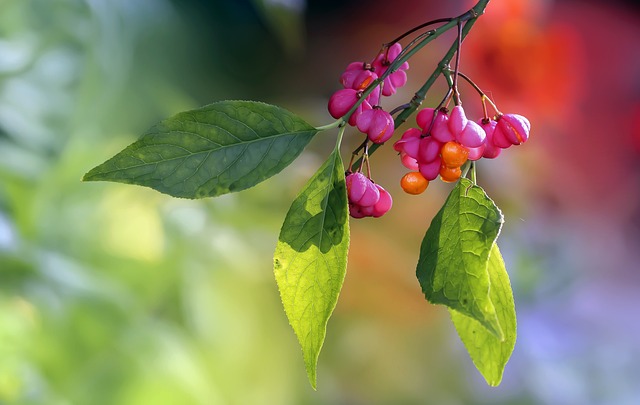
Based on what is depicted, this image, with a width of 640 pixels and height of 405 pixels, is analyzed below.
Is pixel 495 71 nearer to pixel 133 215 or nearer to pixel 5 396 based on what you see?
pixel 133 215

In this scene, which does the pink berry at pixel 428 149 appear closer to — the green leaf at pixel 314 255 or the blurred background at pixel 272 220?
the green leaf at pixel 314 255

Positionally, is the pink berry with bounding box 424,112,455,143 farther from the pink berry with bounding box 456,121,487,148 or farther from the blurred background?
the blurred background

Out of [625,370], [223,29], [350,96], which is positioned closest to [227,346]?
[223,29]

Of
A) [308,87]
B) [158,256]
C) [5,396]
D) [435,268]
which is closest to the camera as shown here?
[435,268]

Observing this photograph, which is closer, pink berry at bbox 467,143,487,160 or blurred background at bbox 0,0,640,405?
pink berry at bbox 467,143,487,160

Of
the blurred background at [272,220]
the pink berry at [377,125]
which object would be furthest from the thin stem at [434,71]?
the blurred background at [272,220]

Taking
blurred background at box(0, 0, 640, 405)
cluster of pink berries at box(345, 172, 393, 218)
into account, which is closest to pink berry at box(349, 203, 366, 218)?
cluster of pink berries at box(345, 172, 393, 218)

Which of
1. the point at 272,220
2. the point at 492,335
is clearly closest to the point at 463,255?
the point at 492,335
